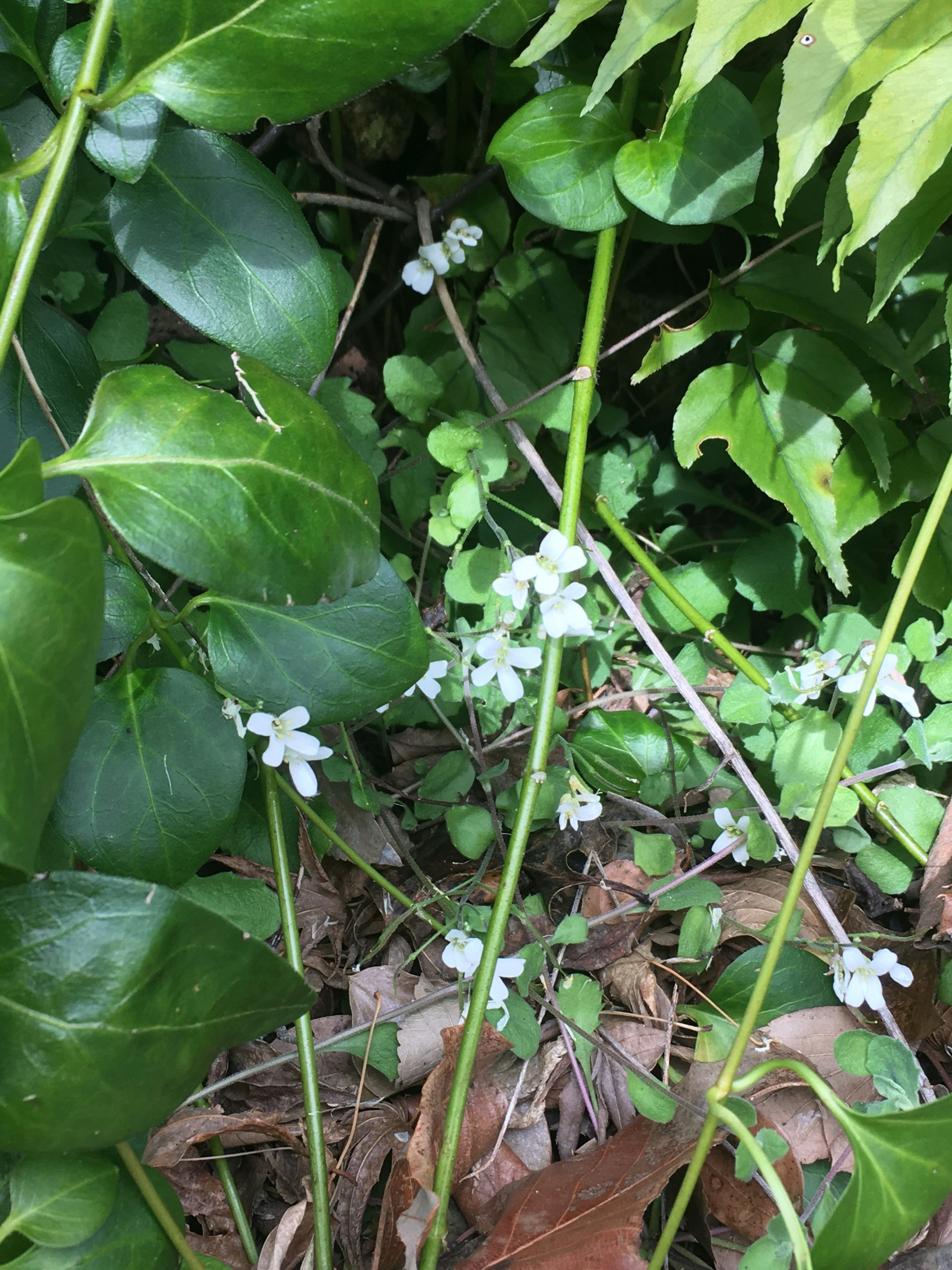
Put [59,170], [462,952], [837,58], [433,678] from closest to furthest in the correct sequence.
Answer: [59,170] → [837,58] → [462,952] → [433,678]

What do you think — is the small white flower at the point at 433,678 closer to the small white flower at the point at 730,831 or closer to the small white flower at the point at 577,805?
the small white flower at the point at 577,805

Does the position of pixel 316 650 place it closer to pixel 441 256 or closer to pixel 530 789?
pixel 530 789

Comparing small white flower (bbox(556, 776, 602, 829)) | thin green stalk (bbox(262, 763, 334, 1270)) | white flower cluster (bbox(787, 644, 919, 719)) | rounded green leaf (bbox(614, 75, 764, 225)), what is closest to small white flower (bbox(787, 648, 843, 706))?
white flower cluster (bbox(787, 644, 919, 719))

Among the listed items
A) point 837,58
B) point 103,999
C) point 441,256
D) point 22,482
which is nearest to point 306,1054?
point 103,999

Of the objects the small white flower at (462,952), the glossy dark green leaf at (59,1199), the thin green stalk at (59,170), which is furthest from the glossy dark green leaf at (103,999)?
the thin green stalk at (59,170)

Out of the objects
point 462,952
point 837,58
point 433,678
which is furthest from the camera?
point 433,678

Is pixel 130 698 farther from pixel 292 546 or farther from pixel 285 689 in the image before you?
pixel 292 546
